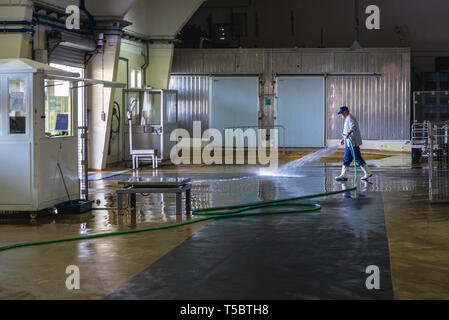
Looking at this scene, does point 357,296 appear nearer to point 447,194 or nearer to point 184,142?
point 447,194

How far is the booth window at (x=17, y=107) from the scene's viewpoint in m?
12.0

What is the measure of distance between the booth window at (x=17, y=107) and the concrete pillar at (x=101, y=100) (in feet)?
27.8

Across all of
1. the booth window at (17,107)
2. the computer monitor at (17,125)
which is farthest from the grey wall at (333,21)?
the computer monitor at (17,125)

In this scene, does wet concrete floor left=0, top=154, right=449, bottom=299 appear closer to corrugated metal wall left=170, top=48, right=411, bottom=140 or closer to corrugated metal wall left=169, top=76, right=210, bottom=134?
corrugated metal wall left=170, top=48, right=411, bottom=140

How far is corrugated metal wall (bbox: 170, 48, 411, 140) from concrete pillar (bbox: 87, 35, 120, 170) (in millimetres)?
7697

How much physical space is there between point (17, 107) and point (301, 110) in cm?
1758

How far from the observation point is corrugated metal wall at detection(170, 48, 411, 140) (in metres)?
27.4

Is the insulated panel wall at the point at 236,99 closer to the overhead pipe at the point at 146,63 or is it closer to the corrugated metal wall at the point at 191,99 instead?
the corrugated metal wall at the point at 191,99

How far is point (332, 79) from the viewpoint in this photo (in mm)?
27812

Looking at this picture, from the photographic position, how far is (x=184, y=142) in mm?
28016

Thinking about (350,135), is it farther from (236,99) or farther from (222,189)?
(236,99)

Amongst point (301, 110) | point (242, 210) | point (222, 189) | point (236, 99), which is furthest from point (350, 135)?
point (236, 99)

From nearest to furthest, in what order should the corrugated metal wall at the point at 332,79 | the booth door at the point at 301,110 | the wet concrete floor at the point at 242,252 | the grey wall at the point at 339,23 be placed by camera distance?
the wet concrete floor at the point at 242,252, the corrugated metal wall at the point at 332,79, the booth door at the point at 301,110, the grey wall at the point at 339,23

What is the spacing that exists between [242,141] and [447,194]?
13.9 m
